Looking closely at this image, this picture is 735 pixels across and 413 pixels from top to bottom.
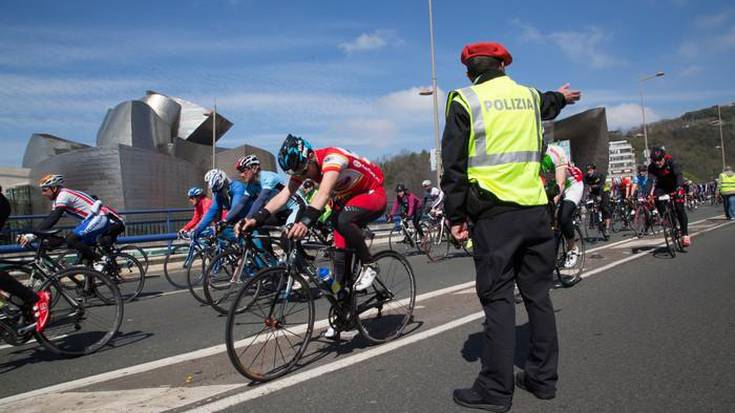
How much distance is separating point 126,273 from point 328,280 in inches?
259

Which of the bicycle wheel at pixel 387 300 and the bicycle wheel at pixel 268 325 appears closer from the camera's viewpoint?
the bicycle wheel at pixel 268 325

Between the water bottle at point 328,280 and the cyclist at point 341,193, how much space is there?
6 cm

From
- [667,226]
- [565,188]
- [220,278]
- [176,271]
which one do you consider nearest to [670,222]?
[667,226]

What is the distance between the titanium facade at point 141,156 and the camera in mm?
44844

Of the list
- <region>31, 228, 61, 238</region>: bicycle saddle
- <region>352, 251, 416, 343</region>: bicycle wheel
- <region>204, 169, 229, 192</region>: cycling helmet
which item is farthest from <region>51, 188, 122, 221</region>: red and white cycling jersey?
<region>352, 251, 416, 343</region>: bicycle wheel

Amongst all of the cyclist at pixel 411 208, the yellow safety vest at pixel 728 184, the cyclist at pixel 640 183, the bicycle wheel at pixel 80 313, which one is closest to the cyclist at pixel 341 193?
the bicycle wheel at pixel 80 313

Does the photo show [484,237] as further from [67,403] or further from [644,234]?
[644,234]

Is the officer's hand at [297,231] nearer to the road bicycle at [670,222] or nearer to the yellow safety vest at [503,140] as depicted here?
the yellow safety vest at [503,140]

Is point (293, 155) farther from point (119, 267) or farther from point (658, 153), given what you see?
point (658, 153)

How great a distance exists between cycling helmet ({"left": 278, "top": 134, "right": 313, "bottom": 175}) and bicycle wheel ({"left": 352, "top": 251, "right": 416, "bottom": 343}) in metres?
1.08

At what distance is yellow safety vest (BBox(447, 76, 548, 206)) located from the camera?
2953mm

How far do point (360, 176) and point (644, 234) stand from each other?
1146cm

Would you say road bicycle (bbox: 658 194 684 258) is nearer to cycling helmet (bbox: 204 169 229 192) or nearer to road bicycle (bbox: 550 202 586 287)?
road bicycle (bbox: 550 202 586 287)

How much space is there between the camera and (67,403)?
135 inches
